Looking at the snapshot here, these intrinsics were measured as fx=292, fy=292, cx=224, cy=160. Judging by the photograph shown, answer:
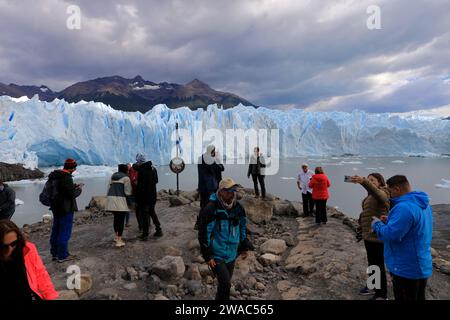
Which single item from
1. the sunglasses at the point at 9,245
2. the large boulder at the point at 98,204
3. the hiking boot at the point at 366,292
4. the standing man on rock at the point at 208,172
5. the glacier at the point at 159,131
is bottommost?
the hiking boot at the point at 366,292

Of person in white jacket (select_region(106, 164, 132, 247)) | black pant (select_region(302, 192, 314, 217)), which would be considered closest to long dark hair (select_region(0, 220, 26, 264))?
person in white jacket (select_region(106, 164, 132, 247))

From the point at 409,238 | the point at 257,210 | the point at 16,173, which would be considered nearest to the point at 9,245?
the point at 409,238

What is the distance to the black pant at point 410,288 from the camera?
7.16ft

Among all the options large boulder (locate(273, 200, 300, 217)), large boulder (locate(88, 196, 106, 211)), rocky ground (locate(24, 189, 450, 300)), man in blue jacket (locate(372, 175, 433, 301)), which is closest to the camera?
man in blue jacket (locate(372, 175, 433, 301))

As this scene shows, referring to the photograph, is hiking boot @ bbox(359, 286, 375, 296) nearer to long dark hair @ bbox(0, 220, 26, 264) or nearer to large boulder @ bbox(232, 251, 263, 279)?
large boulder @ bbox(232, 251, 263, 279)

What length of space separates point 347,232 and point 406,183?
380cm

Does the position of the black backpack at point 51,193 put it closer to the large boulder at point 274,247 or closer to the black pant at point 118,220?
the black pant at point 118,220

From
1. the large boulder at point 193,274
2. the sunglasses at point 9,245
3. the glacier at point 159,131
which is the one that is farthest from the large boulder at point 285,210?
the glacier at point 159,131

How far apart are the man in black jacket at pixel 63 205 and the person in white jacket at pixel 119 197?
55 cm

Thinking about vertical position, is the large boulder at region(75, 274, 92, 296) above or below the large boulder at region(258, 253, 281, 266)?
above

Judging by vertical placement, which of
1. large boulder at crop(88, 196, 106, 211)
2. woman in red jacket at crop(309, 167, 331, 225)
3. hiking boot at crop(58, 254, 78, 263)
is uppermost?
woman in red jacket at crop(309, 167, 331, 225)

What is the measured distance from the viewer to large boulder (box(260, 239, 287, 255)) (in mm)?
4750

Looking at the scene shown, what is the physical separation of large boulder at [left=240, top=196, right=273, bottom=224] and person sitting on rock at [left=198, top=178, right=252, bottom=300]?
370 cm

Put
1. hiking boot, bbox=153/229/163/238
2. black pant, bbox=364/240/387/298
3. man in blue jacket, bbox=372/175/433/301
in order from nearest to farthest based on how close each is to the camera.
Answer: man in blue jacket, bbox=372/175/433/301, black pant, bbox=364/240/387/298, hiking boot, bbox=153/229/163/238
